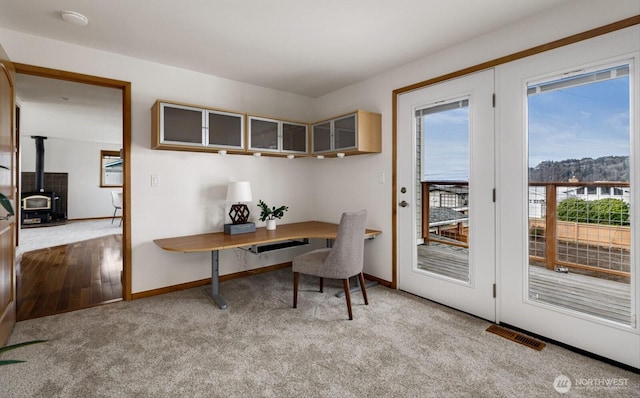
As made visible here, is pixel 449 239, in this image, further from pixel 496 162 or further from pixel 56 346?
pixel 56 346

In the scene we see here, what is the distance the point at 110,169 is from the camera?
31.1ft

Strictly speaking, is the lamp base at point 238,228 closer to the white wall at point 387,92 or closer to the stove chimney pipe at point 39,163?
the white wall at point 387,92

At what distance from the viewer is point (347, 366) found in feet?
6.52

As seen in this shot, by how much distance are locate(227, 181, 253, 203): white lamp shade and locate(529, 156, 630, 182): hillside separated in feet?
8.49

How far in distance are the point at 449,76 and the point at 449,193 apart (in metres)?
1.06

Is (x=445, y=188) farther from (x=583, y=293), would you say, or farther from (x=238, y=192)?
(x=238, y=192)

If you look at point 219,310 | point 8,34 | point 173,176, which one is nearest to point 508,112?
point 219,310

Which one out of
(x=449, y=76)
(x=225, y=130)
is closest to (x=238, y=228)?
(x=225, y=130)

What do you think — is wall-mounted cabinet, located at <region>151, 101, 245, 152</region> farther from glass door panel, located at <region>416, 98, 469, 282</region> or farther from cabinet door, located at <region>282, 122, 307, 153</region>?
glass door panel, located at <region>416, 98, 469, 282</region>

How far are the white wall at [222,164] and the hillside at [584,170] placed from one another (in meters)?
0.91

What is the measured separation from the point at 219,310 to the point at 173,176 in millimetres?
1497

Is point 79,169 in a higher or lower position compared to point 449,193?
higher

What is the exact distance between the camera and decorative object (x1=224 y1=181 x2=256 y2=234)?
337cm

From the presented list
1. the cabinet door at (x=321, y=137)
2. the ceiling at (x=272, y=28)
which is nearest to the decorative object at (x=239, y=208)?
the cabinet door at (x=321, y=137)
